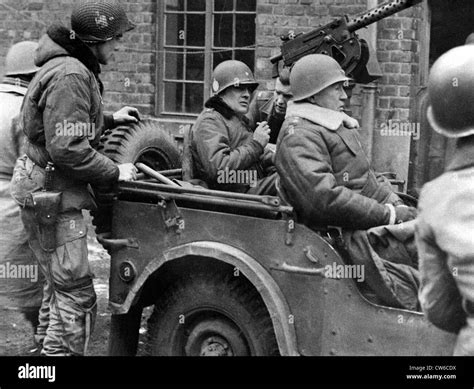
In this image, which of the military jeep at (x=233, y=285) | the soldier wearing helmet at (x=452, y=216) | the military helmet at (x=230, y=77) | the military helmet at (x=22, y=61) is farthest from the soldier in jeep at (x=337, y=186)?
the military helmet at (x=22, y=61)

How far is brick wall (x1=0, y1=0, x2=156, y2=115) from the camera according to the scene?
9.18m

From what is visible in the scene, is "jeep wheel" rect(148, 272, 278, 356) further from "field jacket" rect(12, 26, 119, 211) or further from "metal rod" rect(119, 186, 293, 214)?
"field jacket" rect(12, 26, 119, 211)

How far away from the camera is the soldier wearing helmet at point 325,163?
4.13 metres

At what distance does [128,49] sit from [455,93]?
6891 millimetres

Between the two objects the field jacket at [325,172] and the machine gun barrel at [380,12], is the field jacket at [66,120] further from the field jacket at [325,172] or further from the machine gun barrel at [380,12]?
the machine gun barrel at [380,12]

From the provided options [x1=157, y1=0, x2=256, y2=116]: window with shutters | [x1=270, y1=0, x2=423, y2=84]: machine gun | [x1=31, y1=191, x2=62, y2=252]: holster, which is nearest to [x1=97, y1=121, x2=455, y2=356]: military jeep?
[x1=31, y1=191, x2=62, y2=252]: holster

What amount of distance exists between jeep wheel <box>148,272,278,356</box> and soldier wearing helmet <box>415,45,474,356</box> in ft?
5.07

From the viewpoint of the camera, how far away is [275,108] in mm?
5715

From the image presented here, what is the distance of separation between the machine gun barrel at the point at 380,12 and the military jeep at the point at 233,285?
7.43 ft

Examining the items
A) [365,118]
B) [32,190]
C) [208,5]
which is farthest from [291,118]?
[208,5]

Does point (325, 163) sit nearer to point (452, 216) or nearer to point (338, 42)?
point (452, 216)
